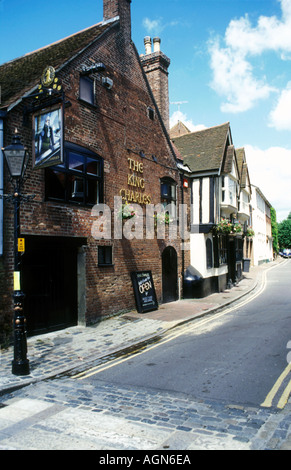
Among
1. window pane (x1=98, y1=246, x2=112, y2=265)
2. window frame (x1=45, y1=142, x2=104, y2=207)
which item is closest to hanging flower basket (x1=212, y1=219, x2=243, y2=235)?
window pane (x1=98, y1=246, x2=112, y2=265)

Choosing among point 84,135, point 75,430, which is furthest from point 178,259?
point 75,430

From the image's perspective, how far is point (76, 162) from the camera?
424 inches

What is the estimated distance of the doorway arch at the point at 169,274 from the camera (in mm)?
15453

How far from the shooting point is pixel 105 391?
6016mm

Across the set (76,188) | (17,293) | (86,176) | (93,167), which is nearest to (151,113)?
(93,167)

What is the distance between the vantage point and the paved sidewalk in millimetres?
7090

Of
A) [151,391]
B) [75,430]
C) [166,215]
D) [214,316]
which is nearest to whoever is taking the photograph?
[75,430]

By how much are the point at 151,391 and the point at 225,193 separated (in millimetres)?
16803

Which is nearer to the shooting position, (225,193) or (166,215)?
(166,215)

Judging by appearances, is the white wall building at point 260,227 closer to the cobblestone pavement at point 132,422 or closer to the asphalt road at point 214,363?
the asphalt road at point 214,363

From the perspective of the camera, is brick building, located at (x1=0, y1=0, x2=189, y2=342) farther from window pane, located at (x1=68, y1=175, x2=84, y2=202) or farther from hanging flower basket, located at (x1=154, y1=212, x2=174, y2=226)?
hanging flower basket, located at (x1=154, y1=212, x2=174, y2=226)

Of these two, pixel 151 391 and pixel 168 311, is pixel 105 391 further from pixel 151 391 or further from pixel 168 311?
pixel 168 311

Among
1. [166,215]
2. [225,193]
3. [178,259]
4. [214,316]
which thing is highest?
[225,193]

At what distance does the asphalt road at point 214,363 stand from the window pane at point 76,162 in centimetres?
575
